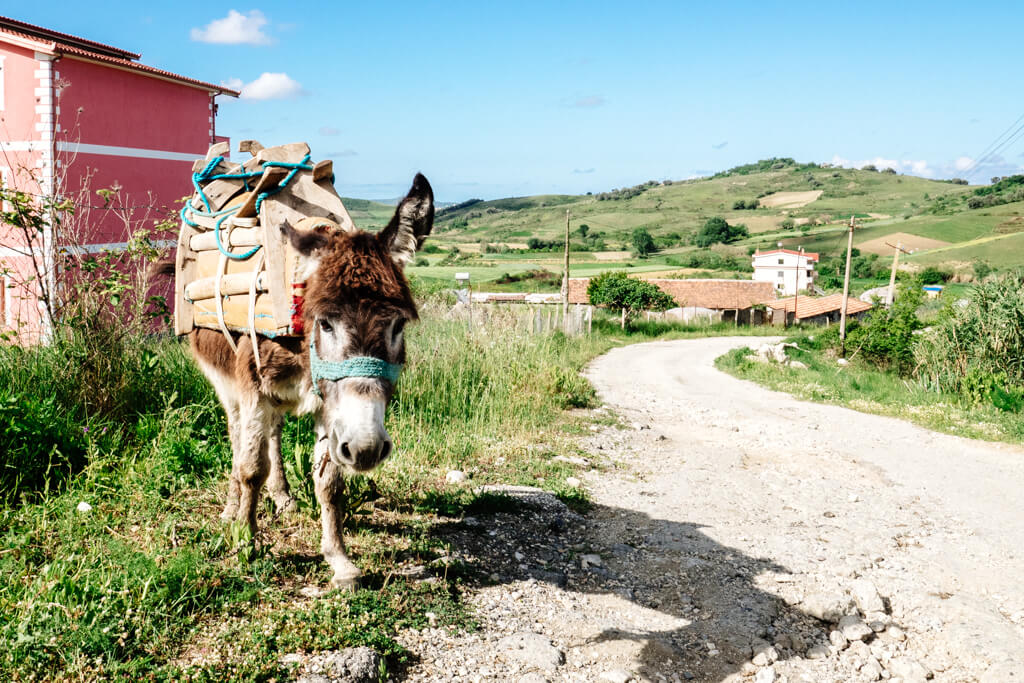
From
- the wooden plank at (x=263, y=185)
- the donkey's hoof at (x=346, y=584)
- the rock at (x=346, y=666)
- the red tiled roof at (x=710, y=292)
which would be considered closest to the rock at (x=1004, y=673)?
the rock at (x=346, y=666)

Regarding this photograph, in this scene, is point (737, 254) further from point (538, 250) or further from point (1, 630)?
point (1, 630)

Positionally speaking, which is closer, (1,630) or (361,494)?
(1,630)

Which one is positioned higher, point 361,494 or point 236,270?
point 236,270

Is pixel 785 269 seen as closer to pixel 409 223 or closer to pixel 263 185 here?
pixel 263 185

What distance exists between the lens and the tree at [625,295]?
167 feet

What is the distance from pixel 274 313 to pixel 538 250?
9354 cm

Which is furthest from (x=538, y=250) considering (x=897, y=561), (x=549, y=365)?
(x=897, y=561)

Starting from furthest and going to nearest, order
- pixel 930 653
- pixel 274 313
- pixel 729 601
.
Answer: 1. pixel 729 601
2. pixel 930 653
3. pixel 274 313

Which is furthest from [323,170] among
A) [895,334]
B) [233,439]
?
[895,334]

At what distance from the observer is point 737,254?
104 meters

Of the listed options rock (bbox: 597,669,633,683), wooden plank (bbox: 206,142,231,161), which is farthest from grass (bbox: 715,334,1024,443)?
wooden plank (bbox: 206,142,231,161)

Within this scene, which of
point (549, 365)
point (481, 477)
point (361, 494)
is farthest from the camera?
point (549, 365)

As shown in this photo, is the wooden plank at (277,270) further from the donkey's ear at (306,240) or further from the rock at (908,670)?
the rock at (908,670)

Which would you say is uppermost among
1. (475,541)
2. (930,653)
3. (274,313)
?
(274,313)
